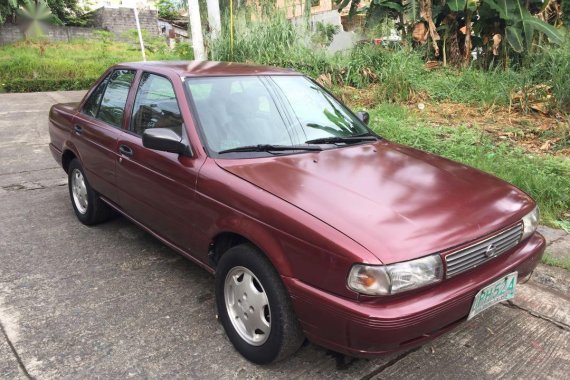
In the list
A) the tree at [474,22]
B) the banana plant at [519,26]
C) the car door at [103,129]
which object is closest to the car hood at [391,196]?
the car door at [103,129]

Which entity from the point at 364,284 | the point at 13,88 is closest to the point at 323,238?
the point at 364,284

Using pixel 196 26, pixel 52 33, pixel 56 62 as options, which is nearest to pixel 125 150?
pixel 196 26

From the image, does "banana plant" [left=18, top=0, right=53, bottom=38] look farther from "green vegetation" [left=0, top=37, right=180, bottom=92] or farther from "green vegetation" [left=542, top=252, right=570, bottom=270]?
Answer: "green vegetation" [left=542, top=252, right=570, bottom=270]

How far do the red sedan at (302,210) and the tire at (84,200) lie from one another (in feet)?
1.70

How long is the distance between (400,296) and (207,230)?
1.23m

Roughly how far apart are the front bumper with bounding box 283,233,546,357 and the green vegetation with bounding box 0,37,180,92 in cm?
1490

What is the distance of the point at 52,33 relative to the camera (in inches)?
825

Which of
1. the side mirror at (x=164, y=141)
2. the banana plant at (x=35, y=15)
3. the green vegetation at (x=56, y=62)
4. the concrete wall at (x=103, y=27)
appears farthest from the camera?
the concrete wall at (x=103, y=27)

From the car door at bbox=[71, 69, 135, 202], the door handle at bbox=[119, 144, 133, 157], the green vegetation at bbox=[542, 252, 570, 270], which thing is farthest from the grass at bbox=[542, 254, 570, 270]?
the car door at bbox=[71, 69, 135, 202]

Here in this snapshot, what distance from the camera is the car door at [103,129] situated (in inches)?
152

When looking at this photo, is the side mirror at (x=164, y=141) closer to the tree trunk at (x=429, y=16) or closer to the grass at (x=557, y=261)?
the grass at (x=557, y=261)

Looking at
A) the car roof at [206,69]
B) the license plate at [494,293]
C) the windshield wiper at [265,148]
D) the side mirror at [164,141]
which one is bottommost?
the license plate at [494,293]

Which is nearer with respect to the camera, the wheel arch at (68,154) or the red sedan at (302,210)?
the red sedan at (302,210)

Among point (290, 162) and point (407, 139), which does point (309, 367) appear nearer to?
point (290, 162)
